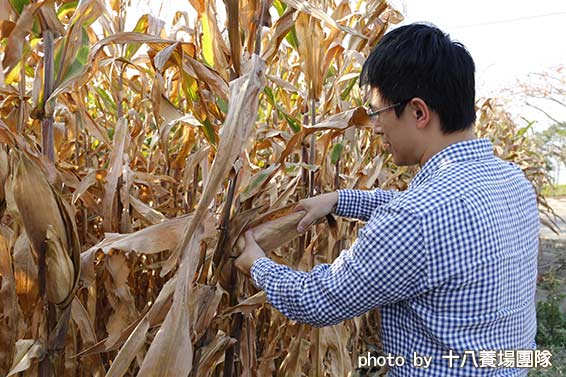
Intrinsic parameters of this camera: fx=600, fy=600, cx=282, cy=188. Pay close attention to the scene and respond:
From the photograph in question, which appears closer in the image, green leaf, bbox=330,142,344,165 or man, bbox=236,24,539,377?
man, bbox=236,24,539,377

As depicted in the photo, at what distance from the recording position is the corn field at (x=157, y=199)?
0.97 meters

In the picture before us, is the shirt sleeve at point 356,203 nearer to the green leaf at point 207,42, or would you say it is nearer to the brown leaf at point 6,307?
the green leaf at point 207,42

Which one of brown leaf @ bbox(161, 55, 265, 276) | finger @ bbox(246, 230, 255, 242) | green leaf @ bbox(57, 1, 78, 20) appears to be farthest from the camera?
green leaf @ bbox(57, 1, 78, 20)

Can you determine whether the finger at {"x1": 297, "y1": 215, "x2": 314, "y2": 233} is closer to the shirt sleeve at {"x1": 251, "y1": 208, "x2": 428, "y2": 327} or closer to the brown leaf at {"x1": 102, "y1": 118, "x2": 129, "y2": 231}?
the shirt sleeve at {"x1": 251, "y1": 208, "x2": 428, "y2": 327}

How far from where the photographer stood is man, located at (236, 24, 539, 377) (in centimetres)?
99

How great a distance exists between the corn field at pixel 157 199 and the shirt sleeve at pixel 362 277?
4.5 inches

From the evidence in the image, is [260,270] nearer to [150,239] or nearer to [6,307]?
[150,239]

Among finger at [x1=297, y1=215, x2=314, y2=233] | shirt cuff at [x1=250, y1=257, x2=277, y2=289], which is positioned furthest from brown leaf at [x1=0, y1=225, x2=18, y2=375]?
finger at [x1=297, y1=215, x2=314, y2=233]

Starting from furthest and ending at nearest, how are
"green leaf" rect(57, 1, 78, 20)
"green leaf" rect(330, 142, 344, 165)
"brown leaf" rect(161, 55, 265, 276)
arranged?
"green leaf" rect(330, 142, 344, 165) < "green leaf" rect(57, 1, 78, 20) < "brown leaf" rect(161, 55, 265, 276)

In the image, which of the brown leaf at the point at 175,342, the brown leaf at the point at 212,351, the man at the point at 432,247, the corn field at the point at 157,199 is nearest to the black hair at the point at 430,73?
the man at the point at 432,247

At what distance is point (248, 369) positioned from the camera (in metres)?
1.30

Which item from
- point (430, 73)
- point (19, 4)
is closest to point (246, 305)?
point (430, 73)

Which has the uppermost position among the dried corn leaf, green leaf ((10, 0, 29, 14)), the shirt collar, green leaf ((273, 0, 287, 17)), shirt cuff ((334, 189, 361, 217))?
green leaf ((10, 0, 29, 14))

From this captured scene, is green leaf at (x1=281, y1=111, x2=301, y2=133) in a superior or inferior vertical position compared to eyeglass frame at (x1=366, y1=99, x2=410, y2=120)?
inferior
